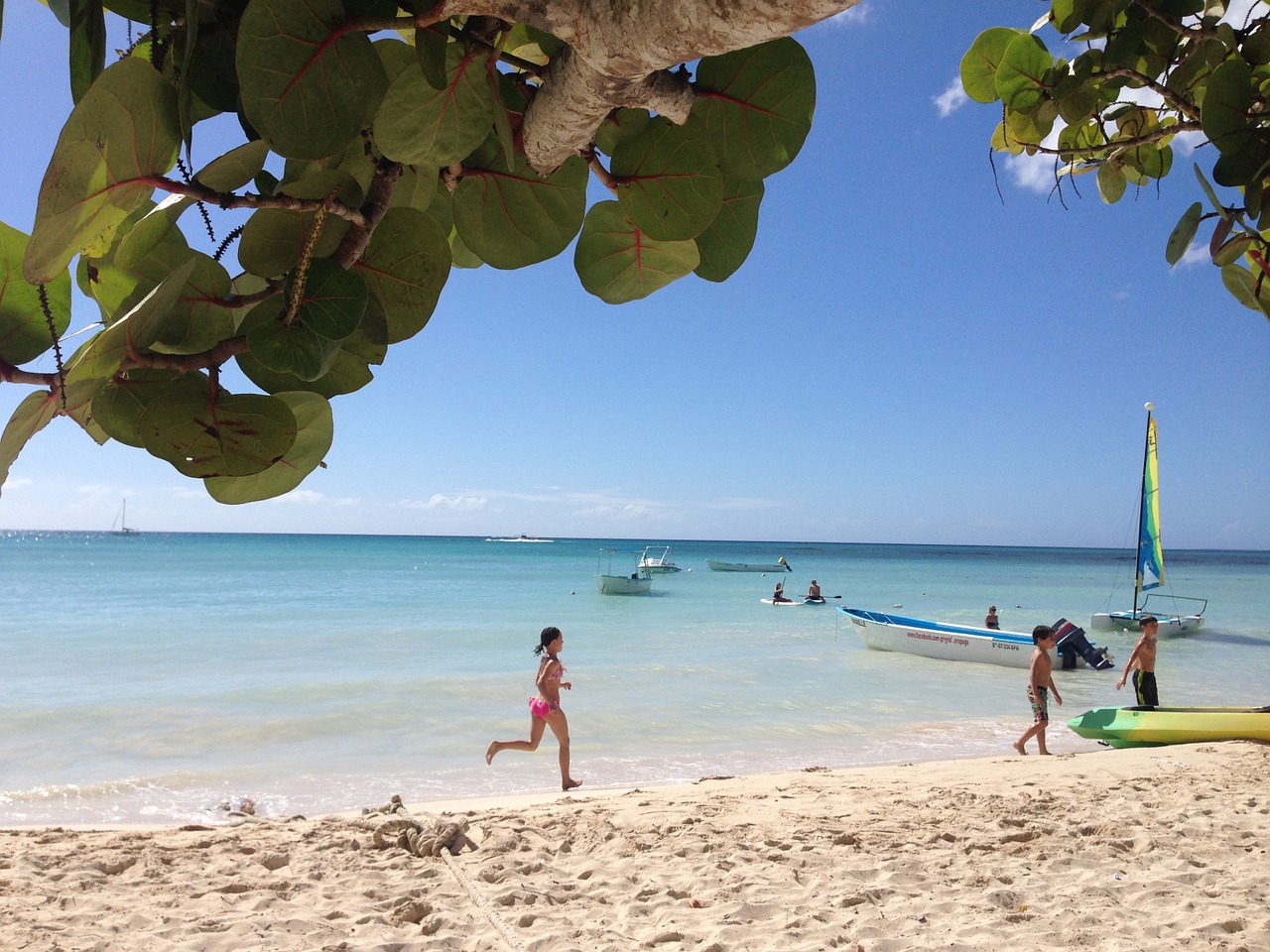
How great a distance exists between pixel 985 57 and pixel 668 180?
77 centimetres

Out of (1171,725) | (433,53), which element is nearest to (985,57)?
(433,53)

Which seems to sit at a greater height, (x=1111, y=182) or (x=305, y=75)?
(x=1111, y=182)

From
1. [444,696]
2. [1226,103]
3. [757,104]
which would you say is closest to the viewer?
[757,104]

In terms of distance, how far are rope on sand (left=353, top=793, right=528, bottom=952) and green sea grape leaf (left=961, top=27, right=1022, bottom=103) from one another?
3666mm

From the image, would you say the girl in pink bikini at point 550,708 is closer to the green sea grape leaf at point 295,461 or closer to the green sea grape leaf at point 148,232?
the green sea grape leaf at point 295,461

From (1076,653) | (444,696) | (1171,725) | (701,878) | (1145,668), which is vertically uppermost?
(1145,668)

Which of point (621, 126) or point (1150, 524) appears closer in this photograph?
point (621, 126)

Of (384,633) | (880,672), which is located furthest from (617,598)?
(880,672)

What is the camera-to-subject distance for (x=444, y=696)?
1077 cm

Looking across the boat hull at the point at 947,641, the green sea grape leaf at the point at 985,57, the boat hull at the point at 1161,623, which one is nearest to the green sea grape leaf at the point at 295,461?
the green sea grape leaf at the point at 985,57

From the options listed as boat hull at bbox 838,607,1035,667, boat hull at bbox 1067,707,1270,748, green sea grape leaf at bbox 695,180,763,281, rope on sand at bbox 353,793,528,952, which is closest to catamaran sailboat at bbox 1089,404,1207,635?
boat hull at bbox 838,607,1035,667

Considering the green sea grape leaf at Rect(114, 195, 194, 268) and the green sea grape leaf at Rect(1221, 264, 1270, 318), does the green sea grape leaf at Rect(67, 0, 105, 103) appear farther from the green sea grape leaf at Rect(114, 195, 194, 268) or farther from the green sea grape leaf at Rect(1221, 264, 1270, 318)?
the green sea grape leaf at Rect(1221, 264, 1270, 318)

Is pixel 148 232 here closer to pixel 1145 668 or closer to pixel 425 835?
pixel 425 835

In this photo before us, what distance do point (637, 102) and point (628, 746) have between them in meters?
8.57
